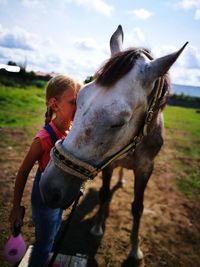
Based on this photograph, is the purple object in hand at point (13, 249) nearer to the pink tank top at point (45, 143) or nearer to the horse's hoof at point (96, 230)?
the pink tank top at point (45, 143)

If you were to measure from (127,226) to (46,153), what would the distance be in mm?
2644

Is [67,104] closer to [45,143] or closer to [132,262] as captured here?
[45,143]

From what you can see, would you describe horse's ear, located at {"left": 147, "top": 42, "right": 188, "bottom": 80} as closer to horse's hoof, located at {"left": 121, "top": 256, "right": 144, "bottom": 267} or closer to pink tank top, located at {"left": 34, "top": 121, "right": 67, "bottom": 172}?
pink tank top, located at {"left": 34, "top": 121, "right": 67, "bottom": 172}

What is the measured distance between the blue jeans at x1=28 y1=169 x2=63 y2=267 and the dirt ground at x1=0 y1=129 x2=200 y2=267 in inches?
37.8

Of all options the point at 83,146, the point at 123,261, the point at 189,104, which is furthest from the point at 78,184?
the point at 189,104

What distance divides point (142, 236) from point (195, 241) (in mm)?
831

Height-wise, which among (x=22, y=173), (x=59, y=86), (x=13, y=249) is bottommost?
(x=13, y=249)

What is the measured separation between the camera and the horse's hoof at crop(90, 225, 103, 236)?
4.10 m

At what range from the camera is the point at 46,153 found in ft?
7.80

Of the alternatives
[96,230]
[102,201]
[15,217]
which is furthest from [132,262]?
[15,217]

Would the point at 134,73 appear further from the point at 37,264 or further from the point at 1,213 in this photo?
the point at 1,213

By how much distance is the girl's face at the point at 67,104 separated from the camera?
94.9 inches

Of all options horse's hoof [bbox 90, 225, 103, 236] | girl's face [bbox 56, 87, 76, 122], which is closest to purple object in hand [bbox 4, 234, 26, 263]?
girl's face [bbox 56, 87, 76, 122]

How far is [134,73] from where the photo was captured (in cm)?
224
